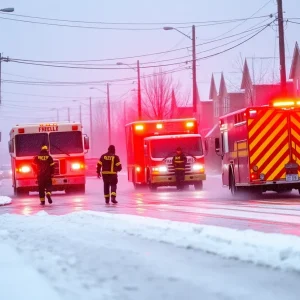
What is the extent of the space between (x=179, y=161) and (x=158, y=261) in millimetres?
23903

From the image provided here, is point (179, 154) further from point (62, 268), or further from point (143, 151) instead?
point (62, 268)

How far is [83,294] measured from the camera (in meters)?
6.71

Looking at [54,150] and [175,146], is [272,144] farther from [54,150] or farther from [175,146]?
[54,150]

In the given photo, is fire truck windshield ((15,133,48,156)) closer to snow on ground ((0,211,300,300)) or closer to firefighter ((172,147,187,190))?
firefighter ((172,147,187,190))

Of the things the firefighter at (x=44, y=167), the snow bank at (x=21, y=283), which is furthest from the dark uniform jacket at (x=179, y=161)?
the snow bank at (x=21, y=283)

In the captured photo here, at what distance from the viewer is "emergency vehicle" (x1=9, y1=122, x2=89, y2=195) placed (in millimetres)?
32156

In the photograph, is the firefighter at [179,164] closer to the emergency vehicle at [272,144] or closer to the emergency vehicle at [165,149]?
the emergency vehicle at [165,149]

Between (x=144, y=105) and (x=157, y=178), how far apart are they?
46.7 meters

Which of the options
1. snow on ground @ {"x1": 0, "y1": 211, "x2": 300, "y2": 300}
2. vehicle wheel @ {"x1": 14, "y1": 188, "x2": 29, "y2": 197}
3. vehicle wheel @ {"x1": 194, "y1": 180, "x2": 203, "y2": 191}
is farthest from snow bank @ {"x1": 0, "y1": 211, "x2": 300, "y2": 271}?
vehicle wheel @ {"x1": 194, "y1": 180, "x2": 203, "y2": 191}

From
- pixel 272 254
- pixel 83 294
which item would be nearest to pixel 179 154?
pixel 272 254

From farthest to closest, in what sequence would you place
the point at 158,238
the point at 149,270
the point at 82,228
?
the point at 82,228 → the point at 158,238 → the point at 149,270

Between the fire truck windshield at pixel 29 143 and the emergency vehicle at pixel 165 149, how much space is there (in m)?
4.34

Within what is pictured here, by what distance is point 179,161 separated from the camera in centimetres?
3256

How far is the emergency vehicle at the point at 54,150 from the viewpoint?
32156 mm
